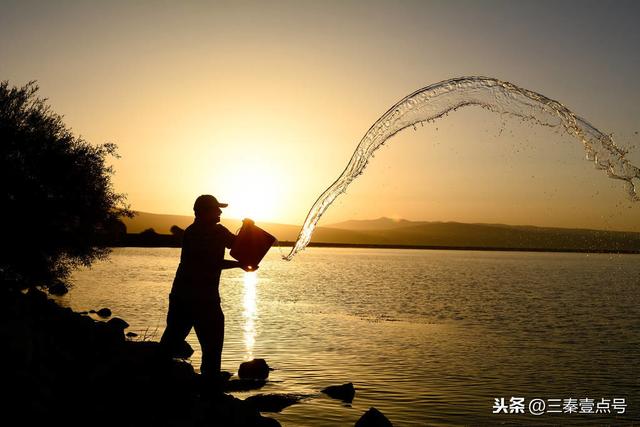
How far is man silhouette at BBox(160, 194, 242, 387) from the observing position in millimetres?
9156

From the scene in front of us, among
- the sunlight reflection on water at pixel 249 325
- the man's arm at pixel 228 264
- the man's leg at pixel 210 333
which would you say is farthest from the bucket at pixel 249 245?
the sunlight reflection on water at pixel 249 325

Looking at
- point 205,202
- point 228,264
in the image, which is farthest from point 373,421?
point 205,202

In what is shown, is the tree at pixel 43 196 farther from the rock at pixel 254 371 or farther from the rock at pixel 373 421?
the rock at pixel 373 421

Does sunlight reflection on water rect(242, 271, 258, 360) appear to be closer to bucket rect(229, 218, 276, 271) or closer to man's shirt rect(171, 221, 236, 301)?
bucket rect(229, 218, 276, 271)

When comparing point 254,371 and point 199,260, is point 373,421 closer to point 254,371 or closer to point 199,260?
point 199,260

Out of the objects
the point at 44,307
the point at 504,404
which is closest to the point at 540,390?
the point at 504,404

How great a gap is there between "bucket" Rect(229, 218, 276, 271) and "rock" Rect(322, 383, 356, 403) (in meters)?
7.88

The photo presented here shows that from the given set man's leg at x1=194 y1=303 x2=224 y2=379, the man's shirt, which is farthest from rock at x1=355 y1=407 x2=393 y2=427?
the man's shirt

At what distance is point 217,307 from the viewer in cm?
941

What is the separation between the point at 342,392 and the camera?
1648 centimetres

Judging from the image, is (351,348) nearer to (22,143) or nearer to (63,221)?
(63,221)

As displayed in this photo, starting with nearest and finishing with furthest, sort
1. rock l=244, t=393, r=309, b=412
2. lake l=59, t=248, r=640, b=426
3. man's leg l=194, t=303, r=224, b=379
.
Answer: man's leg l=194, t=303, r=224, b=379, rock l=244, t=393, r=309, b=412, lake l=59, t=248, r=640, b=426

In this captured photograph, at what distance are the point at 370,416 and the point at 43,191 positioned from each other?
1000 inches

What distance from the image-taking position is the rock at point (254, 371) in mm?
18400
